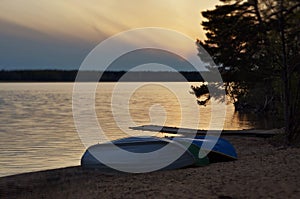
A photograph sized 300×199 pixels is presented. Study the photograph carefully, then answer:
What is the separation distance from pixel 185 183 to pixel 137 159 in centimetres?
440

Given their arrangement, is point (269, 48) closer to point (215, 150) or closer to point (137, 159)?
point (215, 150)

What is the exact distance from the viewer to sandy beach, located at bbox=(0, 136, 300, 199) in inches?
357

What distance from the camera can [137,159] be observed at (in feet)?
46.9

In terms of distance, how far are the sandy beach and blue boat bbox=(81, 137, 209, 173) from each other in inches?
24.5

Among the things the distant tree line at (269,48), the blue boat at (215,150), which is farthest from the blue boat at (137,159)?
the distant tree line at (269,48)

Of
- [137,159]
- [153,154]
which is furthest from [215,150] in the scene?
[137,159]

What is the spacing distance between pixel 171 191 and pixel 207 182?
3.41 feet

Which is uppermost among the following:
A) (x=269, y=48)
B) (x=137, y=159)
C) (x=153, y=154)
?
(x=269, y=48)

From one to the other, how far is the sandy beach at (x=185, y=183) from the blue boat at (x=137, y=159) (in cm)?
62

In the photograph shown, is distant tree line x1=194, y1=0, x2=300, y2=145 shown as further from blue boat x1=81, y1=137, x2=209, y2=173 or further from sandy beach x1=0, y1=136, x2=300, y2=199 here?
blue boat x1=81, y1=137, x2=209, y2=173

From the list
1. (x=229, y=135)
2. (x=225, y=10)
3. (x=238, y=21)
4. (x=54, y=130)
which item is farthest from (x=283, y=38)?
(x=54, y=130)

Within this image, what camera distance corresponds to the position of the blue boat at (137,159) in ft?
45.9

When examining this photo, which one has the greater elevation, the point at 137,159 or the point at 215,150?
the point at 215,150

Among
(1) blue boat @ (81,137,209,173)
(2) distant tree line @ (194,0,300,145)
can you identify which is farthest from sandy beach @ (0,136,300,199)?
(2) distant tree line @ (194,0,300,145)
